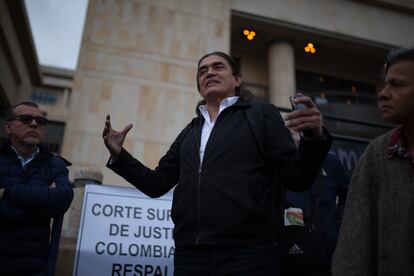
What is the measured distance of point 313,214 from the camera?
3.11 meters

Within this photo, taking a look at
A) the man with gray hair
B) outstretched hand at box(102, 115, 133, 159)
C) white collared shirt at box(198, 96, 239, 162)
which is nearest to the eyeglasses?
outstretched hand at box(102, 115, 133, 159)

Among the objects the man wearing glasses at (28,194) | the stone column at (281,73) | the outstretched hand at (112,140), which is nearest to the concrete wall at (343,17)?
the stone column at (281,73)

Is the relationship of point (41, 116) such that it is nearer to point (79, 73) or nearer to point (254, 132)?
point (254, 132)

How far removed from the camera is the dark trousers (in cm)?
183

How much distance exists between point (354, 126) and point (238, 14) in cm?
438

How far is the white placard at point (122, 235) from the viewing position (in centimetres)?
365

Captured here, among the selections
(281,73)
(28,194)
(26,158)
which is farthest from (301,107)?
(281,73)

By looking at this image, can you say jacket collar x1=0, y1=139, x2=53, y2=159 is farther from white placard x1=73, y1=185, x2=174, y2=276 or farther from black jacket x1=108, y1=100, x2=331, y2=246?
black jacket x1=108, y1=100, x2=331, y2=246

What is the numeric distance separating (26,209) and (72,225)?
1.47 metres

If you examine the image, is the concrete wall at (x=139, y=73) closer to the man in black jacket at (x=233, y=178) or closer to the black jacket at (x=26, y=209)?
the black jacket at (x=26, y=209)

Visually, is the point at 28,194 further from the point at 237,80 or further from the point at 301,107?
the point at 301,107

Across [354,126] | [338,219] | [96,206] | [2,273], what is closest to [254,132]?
[338,219]

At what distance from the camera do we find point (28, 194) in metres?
2.86

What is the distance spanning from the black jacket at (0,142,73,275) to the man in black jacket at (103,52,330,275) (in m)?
0.94
